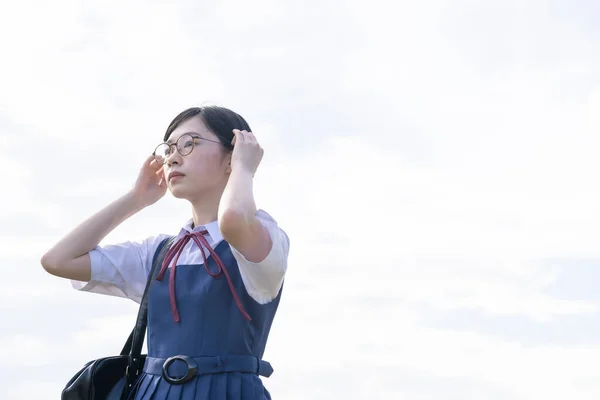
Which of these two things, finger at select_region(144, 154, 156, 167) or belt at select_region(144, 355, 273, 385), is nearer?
belt at select_region(144, 355, 273, 385)

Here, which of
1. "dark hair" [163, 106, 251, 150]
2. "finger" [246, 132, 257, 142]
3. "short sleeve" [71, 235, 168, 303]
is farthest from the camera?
"short sleeve" [71, 235, 168, 303]

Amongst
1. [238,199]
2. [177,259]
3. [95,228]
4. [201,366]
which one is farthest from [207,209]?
[201,366]

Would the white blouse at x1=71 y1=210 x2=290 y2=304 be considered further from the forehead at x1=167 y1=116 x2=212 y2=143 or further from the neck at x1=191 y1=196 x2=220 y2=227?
the forehead at x1=167 y1=116 x2=212 y2=143

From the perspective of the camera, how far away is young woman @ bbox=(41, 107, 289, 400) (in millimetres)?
3230

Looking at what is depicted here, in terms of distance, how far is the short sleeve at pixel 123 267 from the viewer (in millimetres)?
3795

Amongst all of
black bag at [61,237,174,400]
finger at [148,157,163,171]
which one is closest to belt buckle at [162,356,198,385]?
black bag at [61,237,174,400]

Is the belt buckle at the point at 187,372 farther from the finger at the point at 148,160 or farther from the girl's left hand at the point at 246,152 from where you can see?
the finger at the point at 148,160

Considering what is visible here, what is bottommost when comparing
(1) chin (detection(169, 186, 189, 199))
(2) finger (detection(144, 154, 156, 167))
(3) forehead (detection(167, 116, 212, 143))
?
(1) chin (detection(169, 186, 189, 199))

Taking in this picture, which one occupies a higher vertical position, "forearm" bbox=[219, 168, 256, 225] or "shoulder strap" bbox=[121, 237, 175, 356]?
"forearm" bbox=[219, 168, 256, 225]

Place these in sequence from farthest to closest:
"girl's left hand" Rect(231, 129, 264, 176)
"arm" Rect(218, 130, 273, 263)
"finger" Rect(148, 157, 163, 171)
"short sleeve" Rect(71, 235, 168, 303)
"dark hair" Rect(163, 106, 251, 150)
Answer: "finger" Rect(148, 157, 163, 171) → "short sleeve" Rect(71, 235, 168, 303) → "dark hair" Rect(163, 106, 251, 150) → "girl's left hand" Rect(231, 129, 264, 176) → "arm" Rect(218, 130, 273, 263)

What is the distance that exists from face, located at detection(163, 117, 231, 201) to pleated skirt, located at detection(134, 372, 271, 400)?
2.71 ft

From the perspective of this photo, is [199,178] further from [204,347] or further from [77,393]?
[77,393]

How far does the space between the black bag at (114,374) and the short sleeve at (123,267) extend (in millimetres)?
229

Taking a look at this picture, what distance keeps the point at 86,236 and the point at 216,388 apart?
3.54 feet
